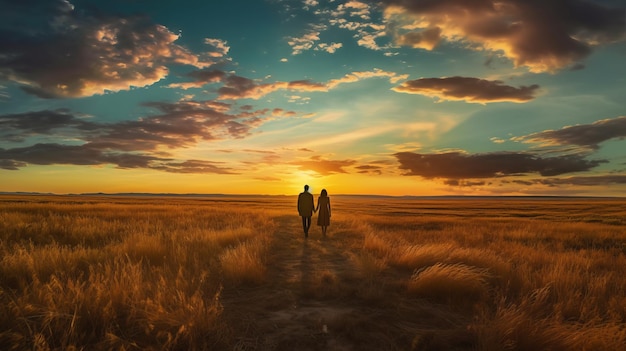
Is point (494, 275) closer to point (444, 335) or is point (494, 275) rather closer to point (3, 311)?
point (444, 335)

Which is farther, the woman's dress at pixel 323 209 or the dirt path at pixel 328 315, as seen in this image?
the woman's dress at pixel 323 209

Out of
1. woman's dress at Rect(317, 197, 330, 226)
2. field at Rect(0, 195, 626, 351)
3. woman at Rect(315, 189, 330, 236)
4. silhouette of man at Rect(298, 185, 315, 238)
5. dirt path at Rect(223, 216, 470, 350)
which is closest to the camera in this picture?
field at Rect(0, 195, 626, 351)

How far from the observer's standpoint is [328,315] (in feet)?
17.2

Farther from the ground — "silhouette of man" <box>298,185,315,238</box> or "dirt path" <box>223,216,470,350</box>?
"silhouette of man" <box>298,185,315,238</box>

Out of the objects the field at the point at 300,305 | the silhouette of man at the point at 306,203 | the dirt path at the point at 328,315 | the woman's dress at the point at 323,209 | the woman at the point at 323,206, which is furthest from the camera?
the woman's dress at the point at 323,209

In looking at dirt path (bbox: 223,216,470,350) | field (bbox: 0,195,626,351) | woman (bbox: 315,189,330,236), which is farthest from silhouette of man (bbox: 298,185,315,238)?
dirt path (bbox: 223,216,470,350)

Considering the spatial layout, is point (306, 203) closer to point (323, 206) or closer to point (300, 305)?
point (323, 206)

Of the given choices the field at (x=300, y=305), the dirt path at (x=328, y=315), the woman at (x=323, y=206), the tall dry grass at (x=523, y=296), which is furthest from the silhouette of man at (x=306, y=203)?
the dirt path at (x=328, y=315)

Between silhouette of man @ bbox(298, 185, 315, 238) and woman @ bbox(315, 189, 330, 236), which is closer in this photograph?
silhouette of man @ bbox(298, 185, 315, 238)

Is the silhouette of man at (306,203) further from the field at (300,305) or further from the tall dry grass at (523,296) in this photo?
the field at (300,305)

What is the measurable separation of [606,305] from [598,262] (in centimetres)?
643

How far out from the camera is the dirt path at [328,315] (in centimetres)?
433

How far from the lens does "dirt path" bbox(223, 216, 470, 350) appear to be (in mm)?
4332

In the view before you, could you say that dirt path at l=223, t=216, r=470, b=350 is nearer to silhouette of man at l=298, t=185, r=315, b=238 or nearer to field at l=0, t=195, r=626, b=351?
field at l=0, t=195, r=626, b=351
